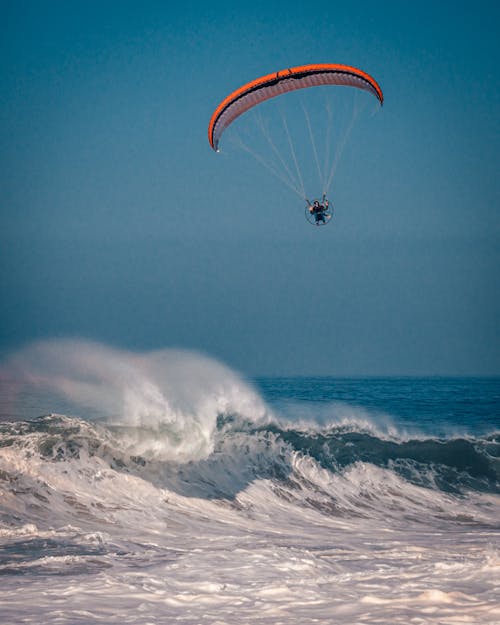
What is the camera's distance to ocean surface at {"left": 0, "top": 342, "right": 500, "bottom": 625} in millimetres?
5641

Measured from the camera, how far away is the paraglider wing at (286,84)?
15.2 m

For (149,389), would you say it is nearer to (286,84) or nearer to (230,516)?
(230,516)

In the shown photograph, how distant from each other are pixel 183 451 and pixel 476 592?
10.1 m

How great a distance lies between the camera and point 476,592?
5.69 meters

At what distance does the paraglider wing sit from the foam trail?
8.55 m

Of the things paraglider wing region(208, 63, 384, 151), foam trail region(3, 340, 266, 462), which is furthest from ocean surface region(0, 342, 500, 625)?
paraglider wing region(208, 63, 384, 151)

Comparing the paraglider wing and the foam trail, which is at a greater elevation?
the paraglider wing

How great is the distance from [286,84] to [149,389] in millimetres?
10689

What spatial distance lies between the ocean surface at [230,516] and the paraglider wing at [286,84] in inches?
346

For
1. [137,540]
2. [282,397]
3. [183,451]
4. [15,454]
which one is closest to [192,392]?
[183,451]

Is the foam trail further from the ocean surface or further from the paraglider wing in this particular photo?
the paraglider wing

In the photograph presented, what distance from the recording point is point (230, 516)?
11.3m

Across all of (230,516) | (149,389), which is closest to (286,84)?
(149,389)

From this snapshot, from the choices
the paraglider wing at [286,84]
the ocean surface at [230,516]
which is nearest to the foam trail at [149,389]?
the ocean surface at [230,516]
